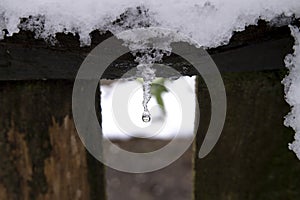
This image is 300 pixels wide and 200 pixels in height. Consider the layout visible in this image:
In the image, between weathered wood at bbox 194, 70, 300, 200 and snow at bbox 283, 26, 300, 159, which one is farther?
weathered wood at bbox 194, 70, 300, 200

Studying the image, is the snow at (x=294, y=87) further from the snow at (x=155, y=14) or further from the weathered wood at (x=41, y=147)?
the weathered wood at (x=41, y=147)

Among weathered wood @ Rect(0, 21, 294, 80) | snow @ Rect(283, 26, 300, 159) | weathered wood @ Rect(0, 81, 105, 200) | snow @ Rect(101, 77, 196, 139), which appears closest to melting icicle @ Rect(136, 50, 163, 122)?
weathered wood @ Rect(0, 21, 294, 80)

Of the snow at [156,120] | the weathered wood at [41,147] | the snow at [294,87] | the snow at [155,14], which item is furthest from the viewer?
the snow at [156,120]

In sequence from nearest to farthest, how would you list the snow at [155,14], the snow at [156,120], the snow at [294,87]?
the snow at [155,14] → the snow at [294,87] → the snow at [156,120]

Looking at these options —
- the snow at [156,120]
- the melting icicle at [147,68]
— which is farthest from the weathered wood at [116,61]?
the snow at [156,120]

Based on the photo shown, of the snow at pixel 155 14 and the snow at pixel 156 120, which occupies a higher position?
the snow at pixel 156 120

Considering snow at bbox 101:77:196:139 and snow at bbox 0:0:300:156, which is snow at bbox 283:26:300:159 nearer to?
snow at bbox 0:0:300:156
